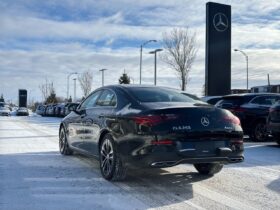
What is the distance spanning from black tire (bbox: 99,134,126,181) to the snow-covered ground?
158mm

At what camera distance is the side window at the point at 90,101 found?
29.2 ft

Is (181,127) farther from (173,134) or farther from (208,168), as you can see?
(208,168)

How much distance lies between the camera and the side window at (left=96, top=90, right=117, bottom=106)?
25.9 ft

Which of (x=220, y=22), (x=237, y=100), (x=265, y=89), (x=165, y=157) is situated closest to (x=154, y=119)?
(x=165, y=157)

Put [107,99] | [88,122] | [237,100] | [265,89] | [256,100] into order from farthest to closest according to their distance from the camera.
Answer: [265,89], [237,100], [256,100], [88,122], [107,99]

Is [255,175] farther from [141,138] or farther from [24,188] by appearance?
[24,188]

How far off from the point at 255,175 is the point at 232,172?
0.45m

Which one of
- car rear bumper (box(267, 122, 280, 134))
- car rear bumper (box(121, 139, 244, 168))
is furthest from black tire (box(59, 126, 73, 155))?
car rear bumper (box(267, 122, 280, 134))

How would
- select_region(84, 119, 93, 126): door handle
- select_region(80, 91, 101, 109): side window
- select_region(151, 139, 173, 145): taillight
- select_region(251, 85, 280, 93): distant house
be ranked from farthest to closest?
select_region(251, 85, 280, 93): distant house
select_region(80, 91, 101, 109): side window
select_region(84, 119, 93, 126): door handle
select_region(151, 139, 173, 145): taillight

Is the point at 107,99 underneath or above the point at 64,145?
above

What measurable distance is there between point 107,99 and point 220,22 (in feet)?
78.3

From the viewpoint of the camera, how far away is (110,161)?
7375 millimetres

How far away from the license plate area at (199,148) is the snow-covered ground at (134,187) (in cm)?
55

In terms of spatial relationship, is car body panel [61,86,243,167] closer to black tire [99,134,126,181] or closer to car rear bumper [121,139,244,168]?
car rear bumper [121,139,244,168]
